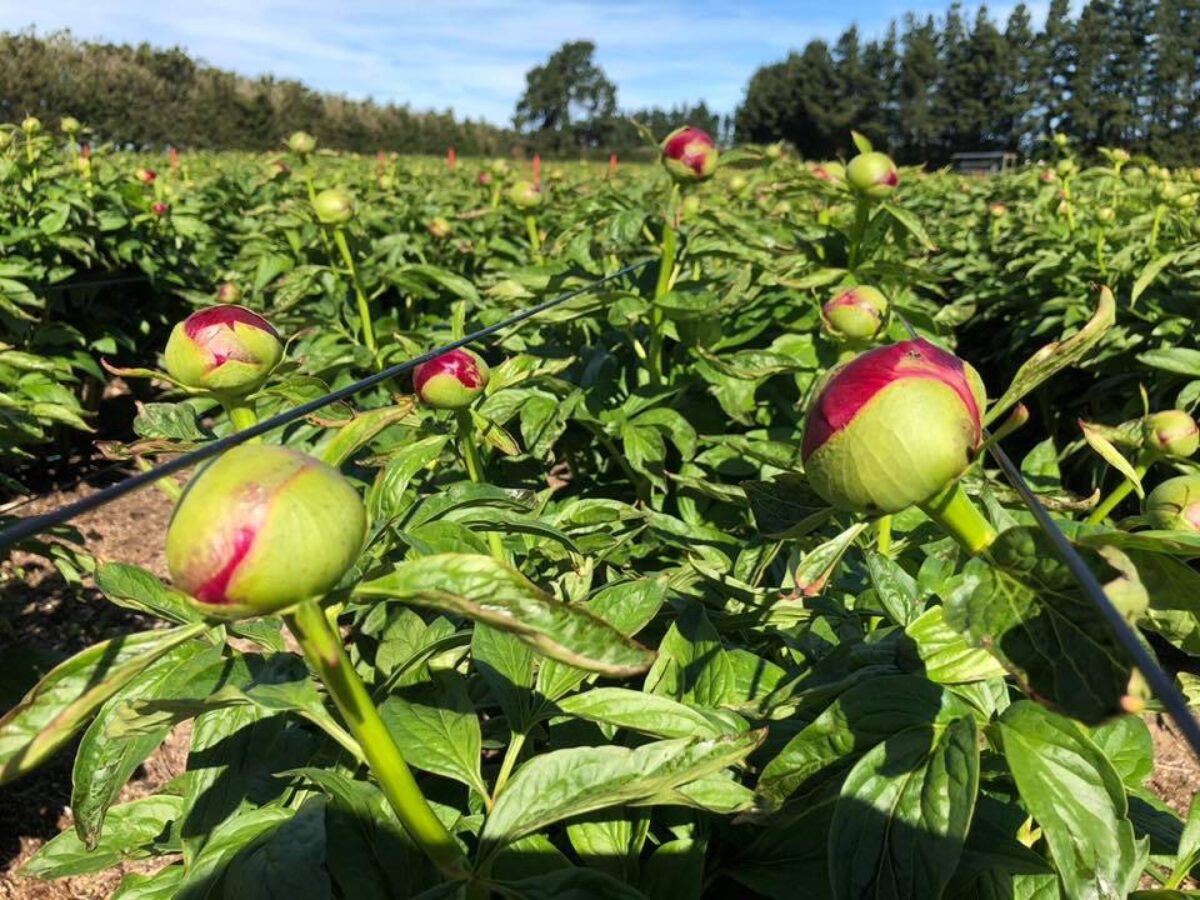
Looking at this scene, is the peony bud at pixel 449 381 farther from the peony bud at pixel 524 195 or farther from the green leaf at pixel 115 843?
the peony bud at pixel 524 195

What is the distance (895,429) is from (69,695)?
615 millimetres

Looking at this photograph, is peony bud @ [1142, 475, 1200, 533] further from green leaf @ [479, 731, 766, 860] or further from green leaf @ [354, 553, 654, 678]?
green leaf @ [354, 553, 654, 678]

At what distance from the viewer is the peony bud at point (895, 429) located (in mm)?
658

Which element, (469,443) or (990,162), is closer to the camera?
(469,443)

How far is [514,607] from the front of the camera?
0.57m

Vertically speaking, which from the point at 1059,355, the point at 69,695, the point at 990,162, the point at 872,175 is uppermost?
the point at 990,162

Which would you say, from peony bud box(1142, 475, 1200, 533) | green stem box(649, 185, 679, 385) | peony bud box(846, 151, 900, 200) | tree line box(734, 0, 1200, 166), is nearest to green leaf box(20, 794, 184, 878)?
peony bud box(1142, 475, 1200, 533)

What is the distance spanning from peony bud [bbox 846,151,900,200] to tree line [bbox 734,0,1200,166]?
4602 centimetres

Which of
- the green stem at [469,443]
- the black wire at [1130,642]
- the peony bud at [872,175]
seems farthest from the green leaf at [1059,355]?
the peony bud at [872,175]

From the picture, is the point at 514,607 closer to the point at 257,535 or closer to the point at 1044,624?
the point at 257,535

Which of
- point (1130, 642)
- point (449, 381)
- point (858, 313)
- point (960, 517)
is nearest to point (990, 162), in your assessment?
point (858, 313)

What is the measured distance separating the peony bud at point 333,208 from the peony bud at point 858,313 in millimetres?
1494

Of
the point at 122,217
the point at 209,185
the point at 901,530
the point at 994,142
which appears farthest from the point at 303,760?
the point at 994,142

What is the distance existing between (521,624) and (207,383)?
0.70m
